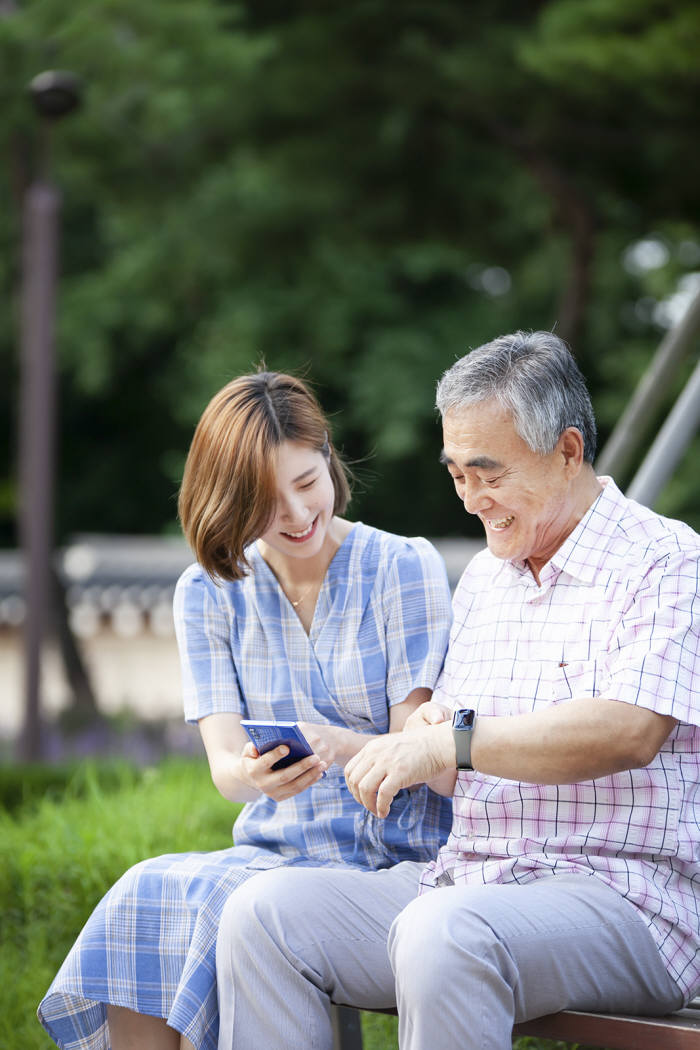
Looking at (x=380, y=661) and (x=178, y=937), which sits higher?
(x=380, y=661)

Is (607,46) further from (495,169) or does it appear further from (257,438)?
(257,438)

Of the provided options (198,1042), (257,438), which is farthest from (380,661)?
(198,1042)

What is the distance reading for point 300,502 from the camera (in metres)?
2.57

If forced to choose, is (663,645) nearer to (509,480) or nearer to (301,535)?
(509,480)

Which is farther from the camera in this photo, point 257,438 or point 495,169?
point 495,169

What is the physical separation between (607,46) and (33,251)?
3692 mm

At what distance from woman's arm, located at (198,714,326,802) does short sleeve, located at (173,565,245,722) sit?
31 millimetres

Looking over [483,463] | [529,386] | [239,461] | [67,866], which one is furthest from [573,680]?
[67,866]

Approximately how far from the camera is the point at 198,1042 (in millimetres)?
2273

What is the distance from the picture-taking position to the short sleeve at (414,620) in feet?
8.47

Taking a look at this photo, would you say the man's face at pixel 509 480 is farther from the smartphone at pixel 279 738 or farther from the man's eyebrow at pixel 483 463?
the smartphone at pixel 279 738

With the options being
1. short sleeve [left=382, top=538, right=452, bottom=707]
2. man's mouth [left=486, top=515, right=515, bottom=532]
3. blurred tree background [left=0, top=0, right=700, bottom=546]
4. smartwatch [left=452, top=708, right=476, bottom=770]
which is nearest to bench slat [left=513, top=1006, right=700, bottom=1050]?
smartwatch [left=452, top=708, right=476, bottom=770]

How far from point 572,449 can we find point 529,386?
14 centimetres

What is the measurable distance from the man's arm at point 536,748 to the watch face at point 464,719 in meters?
0.01
